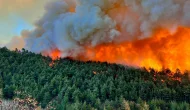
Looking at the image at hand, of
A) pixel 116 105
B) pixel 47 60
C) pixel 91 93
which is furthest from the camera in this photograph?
pixel 47 60

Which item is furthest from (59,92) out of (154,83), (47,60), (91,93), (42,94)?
(47,60)

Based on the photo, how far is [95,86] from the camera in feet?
129

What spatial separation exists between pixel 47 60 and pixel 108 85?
64.5ft

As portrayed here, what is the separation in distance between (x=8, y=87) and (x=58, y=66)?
12531 mm

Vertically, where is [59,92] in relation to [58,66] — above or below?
below

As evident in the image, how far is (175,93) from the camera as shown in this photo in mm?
37562

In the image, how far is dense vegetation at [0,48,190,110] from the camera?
111 feet

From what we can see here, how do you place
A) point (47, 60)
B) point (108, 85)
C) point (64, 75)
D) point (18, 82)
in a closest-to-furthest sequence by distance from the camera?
point (108, 85), point (18, 82), point (64, 75), point (47, 60)

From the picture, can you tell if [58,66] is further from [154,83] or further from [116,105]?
[116,105]

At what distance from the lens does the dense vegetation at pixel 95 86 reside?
33812 millimetres

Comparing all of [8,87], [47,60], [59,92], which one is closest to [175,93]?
[59,92]

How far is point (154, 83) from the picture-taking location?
41.3 meters

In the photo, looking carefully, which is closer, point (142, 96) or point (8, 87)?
point (142, 96)

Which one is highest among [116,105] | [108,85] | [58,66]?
[58,66]
